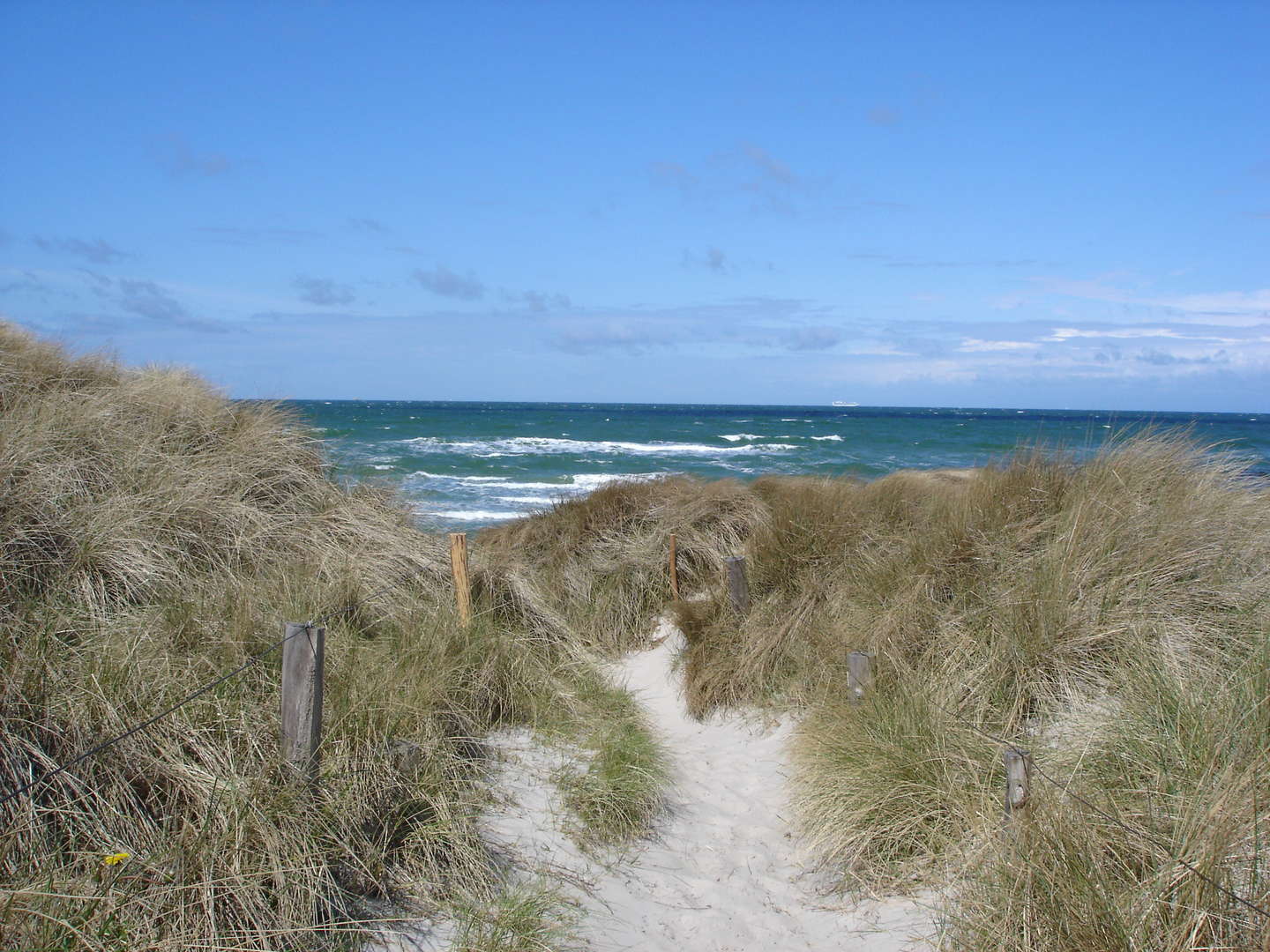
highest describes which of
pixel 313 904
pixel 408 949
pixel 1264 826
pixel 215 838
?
pixel 1264 826

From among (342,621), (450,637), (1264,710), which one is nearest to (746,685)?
(450,637)

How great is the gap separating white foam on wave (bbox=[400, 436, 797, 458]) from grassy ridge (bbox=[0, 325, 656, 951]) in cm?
2264

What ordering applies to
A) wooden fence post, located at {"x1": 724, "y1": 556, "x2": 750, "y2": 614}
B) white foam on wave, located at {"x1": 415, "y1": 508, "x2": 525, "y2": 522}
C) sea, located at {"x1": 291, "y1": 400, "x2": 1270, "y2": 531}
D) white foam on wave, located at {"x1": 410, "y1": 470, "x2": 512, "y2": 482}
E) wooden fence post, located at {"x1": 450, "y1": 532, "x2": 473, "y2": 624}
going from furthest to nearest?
white foam on wave, located at {"x1": 410, "y1": 470, "x2": 512, "y2": 482} → white foam on wave, located at {"x1": 415, "y1": 508, "x2": 525, "y2": 522} → sea, located at {"x1": 291, "y1": 400, "x2": 1270, "y2": 531} → wooden fence post, located at {"x1": 724, "y1": 556, "x2": 750, "y2": 614} → wooden fence post, located at {"x1": 450, "y1": 532, "x2": 473, "y2": 624}

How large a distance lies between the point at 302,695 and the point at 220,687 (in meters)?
0.68

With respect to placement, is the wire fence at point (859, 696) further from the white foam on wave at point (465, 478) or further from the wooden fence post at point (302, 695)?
the white foam on wave at point (465, 478)

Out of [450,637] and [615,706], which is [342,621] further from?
[615,706]

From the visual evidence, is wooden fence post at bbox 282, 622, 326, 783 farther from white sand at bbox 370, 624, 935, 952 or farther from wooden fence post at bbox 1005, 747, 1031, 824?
wooden fence post at bbox 1005, 747, 1031, 824

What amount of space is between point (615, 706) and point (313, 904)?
11.3ft

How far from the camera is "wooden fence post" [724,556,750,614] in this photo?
7.99m

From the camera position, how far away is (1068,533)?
6.08m

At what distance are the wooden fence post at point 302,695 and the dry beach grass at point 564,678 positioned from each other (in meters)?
0.15

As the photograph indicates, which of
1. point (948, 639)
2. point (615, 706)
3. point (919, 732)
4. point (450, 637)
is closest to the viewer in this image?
point (919, 732)

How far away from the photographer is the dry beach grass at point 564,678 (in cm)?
331

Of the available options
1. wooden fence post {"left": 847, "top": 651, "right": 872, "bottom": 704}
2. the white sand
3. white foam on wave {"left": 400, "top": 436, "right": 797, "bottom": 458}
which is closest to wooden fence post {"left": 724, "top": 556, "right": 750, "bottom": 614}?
the white sand
